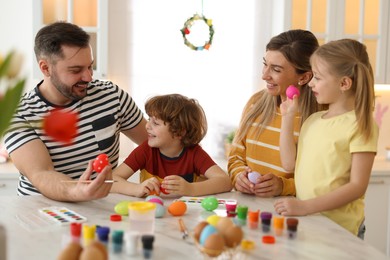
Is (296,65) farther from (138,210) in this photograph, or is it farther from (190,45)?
(190,45)

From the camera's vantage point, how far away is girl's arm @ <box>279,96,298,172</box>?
2131mm

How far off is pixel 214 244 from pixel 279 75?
1149mm

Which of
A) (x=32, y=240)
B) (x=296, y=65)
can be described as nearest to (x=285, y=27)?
(x=296, y=65)

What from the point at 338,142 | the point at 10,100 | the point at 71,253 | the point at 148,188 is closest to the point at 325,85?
the point at 338,142

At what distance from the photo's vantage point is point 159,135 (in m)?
2.28

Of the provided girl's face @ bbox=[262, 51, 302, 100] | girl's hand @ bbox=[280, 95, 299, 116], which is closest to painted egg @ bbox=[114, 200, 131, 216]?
→ girl's hand @ bbox=[280, 95, 299, 116]

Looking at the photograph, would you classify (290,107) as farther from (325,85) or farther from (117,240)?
(117,240)

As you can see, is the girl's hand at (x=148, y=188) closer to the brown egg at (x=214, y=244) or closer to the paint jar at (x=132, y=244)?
the paint jar at (x=132, y=244)

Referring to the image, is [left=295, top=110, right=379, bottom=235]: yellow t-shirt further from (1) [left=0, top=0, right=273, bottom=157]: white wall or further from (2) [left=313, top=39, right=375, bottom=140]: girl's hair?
(1) [left=0, top=0, right=273, bottom=157]: white wall

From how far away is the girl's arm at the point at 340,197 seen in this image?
71.7 inches

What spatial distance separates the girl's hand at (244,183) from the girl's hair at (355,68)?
452 mm

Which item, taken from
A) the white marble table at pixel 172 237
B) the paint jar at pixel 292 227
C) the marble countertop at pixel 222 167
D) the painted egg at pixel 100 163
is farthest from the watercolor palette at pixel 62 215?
the marble countertop at pixel 222 167

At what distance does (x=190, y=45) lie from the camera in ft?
12.6

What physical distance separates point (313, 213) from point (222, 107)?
2.31 metres
